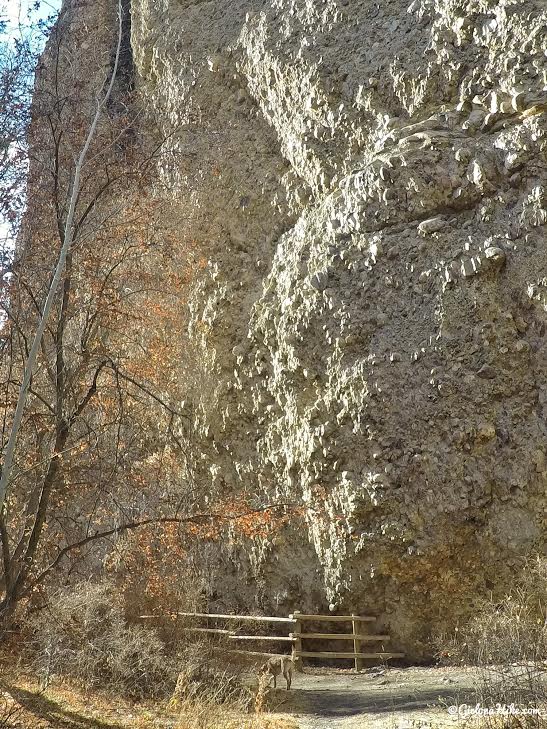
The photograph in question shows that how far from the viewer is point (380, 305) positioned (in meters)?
13.5

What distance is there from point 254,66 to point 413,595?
36.5 feet

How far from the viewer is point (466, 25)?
46.3 feet

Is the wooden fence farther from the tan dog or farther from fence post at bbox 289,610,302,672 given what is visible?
the tan dog

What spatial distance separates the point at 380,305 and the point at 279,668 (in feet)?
19.6

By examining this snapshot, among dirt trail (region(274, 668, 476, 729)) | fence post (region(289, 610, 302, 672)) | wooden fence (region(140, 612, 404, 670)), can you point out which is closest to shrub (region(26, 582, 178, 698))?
dirt trail (region(274, 668, 476, 729))

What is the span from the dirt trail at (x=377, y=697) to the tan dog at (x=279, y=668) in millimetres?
201

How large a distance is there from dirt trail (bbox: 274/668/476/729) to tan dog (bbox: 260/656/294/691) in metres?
0.20

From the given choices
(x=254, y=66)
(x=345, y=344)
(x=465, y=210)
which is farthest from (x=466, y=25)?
(x=345, y=344)

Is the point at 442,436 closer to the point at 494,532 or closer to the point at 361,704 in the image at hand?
the point at 494,532

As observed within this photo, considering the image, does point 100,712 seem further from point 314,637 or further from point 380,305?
point 380,305

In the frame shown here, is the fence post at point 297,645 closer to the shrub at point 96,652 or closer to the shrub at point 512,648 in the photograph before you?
the shrub at point 512,648

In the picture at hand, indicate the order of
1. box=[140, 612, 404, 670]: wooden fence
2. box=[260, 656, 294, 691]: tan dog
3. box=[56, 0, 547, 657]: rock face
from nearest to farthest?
box=[260, 656, 294, 691]: tan dog, box=[56, 0, 547, 657]: rock face, box=[140, 612, 404, 670]: wooden fence

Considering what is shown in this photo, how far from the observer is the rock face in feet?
40.5

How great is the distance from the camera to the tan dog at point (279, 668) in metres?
10.7
